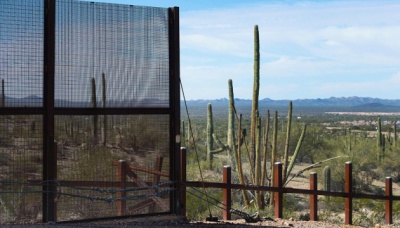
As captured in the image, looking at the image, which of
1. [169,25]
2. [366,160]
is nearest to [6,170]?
[169,25]

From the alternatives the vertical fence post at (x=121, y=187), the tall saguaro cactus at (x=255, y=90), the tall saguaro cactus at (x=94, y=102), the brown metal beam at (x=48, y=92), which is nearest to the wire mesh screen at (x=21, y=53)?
the brown metal beam at (x=48, y=92)

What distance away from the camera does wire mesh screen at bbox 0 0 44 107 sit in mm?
7398

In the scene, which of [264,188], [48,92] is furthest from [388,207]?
[48,92]

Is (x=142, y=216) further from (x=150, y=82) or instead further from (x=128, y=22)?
(x=128, y=22)

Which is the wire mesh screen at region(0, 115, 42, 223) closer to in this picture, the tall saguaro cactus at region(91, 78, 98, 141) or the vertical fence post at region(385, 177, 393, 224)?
the tall saguaro cactus at region(91, 78, 98, 141)

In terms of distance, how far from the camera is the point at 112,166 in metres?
8.04

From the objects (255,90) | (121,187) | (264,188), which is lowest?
(264,188)

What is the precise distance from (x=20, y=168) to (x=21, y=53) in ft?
4.76

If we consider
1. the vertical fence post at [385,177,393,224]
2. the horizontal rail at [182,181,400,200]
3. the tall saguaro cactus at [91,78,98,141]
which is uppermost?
the tall saguaro cactus at [91,78,98,141]

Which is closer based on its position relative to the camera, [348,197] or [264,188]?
[264,188]

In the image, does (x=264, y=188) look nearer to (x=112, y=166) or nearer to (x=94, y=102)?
(x=112, y=166)

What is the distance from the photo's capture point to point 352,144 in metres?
34.9

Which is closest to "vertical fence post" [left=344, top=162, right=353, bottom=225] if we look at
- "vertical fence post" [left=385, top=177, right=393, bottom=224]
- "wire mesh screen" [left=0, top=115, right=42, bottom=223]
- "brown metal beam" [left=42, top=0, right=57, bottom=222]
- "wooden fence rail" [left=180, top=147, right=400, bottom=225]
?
"wooden fence rail" [left=180, top=147, right=400, bottom=225]

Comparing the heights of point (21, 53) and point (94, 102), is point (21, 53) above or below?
above
